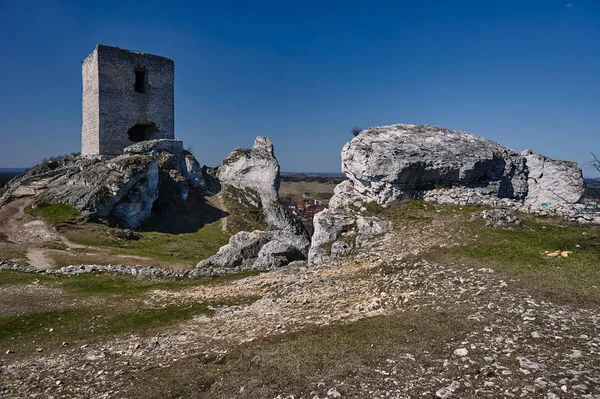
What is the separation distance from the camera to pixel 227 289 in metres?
12.9

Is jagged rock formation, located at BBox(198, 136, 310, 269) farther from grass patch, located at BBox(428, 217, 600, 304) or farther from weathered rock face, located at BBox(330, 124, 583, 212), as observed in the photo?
grass patch, located at BBox(428, 217, 600, 304)

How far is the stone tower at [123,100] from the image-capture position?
114 ft

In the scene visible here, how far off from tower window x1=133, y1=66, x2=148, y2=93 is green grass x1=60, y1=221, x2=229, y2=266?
622 inches

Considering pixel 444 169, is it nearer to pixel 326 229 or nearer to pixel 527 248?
pixel 326 229

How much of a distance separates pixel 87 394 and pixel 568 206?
14.5 metres

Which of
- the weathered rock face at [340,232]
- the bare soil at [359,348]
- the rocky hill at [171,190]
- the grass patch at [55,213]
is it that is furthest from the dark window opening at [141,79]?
the bare soil at [359,348]

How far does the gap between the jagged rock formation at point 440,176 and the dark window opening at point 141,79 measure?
2724 centimetres

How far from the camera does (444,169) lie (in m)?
15.2

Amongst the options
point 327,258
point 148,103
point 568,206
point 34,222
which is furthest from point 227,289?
point 148,103

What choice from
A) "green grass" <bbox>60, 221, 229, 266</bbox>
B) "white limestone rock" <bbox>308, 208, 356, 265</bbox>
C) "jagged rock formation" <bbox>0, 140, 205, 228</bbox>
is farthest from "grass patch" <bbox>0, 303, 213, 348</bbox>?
"jagged rock formation" <bbox>0, 140, 205, 228</bbox>

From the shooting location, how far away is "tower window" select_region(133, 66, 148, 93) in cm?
3753

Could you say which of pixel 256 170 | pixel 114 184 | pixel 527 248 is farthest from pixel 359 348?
pixel 256 170

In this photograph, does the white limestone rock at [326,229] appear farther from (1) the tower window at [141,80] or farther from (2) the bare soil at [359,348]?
(1) the tower window at [141,80]

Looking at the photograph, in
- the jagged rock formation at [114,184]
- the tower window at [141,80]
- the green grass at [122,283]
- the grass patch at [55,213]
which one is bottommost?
the green grass at [122,283]
